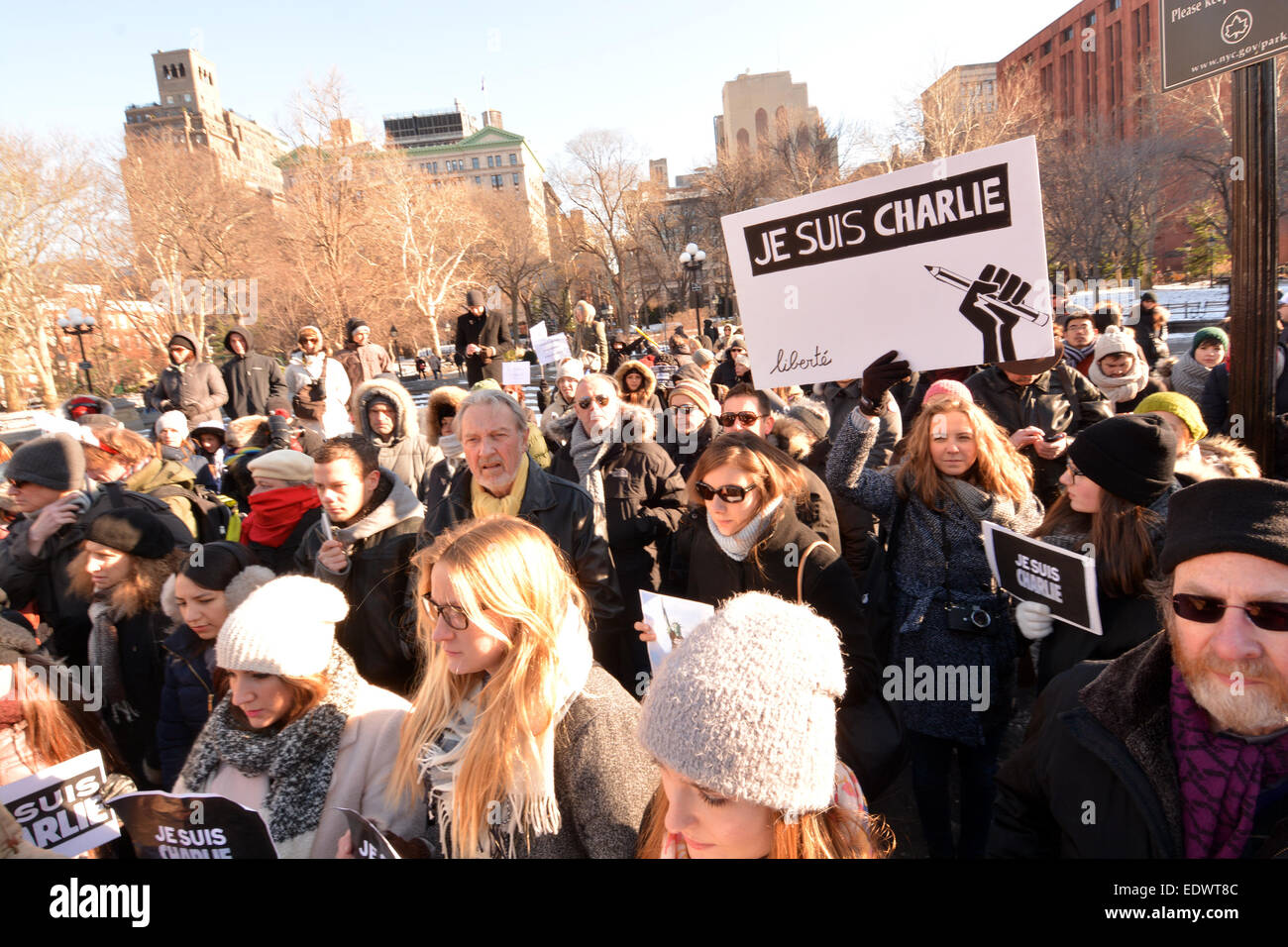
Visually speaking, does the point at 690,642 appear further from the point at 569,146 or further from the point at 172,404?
the point at 569,146

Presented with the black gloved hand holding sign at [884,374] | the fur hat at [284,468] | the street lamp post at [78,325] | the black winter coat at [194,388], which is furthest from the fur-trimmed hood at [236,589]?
the street lamp post at [78,325]

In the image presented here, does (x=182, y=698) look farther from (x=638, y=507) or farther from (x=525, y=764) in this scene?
(x=638, y=507)

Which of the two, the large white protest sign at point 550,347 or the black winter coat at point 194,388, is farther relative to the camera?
the large white protest sign at point 550,347

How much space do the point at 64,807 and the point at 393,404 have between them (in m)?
3.34

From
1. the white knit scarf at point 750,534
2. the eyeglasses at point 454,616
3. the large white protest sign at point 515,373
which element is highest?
the large white protest sign at point 515,373

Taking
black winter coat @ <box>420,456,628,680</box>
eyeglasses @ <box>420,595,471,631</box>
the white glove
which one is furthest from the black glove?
eyeglasses @ <box>420,595,471,631</box>

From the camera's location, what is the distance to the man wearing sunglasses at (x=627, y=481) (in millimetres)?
4070

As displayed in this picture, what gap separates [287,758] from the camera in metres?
1.91

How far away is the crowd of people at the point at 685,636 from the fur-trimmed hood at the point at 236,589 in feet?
0.05

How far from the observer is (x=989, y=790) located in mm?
2816

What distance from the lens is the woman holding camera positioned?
2688mm

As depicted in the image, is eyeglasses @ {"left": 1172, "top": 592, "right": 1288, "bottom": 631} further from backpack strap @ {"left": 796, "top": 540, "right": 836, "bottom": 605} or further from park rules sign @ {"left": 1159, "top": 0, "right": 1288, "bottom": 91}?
→ park rules sign @ {"left": 1159, "top": 0, "right": 1288, "bottom": 91}

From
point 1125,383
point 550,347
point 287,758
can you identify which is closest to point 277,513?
point 287,758

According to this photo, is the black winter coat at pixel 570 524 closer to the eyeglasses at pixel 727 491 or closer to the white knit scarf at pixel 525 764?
the eyeglasses at pixel 727 491
